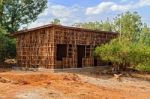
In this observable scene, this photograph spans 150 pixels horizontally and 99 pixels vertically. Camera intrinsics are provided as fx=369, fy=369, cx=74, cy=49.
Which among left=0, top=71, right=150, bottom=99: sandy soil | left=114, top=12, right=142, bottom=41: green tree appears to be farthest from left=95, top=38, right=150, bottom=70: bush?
left=114, top=12, right=142, bottom=41: green tree

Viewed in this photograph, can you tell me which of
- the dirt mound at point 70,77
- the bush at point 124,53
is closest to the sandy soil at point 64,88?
the dirt mound at point 70,77

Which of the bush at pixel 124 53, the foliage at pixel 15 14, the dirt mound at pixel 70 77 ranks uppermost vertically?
the foliage at pixel 15 14

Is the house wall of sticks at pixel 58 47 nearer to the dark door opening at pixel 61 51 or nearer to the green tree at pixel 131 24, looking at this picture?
the dark door opening at pixel 61 51

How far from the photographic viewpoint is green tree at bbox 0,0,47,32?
125 feet

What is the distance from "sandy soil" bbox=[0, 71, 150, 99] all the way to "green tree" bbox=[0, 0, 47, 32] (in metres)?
15.5

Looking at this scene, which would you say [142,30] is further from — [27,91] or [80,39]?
[27,91]

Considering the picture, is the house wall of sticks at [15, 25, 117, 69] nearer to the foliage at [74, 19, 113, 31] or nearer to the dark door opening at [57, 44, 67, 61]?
the dark door opening at [57, 44, 67, 61]

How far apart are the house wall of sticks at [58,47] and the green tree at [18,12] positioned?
21.8 feet

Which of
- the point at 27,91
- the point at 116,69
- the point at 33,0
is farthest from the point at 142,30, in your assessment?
the point at 27,91

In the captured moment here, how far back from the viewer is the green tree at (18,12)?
38.2m

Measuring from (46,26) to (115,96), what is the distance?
35.7 feet

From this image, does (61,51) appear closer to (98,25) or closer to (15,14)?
(15,14)

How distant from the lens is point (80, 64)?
3203 centimetres

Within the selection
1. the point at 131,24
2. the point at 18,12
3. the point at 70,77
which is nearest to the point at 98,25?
the point at 131,24
